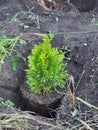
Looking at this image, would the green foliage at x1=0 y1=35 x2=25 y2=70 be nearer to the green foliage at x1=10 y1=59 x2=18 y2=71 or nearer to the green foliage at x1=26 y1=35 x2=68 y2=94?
the green foliage at x1=10 y1=59 x2=18 y2=71

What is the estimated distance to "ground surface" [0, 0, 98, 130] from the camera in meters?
3.79

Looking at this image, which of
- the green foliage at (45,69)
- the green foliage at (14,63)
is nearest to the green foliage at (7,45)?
the green foliage at (14,63)

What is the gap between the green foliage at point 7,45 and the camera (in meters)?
3.84

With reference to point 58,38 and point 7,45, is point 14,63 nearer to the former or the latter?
point 7,45

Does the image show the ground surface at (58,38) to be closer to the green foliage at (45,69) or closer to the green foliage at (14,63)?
the green foliage at (14,63)

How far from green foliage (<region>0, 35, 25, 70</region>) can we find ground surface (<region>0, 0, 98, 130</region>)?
0.25 ft

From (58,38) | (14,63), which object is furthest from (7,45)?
(58,38)

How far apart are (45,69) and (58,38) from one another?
30.1 inches

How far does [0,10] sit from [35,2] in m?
0.52

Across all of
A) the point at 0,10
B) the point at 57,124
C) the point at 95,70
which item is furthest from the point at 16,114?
the point at 0,10

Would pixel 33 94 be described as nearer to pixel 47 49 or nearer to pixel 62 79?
pixel 62 79

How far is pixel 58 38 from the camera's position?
4.18m

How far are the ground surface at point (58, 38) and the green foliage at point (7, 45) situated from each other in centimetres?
8

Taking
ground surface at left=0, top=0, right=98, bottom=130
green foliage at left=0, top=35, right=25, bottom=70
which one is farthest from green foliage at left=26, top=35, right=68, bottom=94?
green foliage at left=0, top=35, right=25, bottom=70
